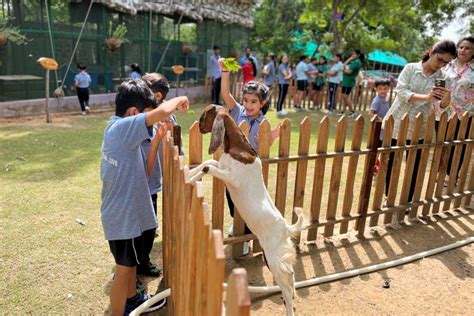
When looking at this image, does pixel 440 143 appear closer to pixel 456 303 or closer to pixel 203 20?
pixel 456 303

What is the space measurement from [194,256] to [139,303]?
133cm

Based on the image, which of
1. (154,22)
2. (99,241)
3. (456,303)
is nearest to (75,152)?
(99,241)

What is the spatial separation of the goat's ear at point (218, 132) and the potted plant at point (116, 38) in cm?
1108

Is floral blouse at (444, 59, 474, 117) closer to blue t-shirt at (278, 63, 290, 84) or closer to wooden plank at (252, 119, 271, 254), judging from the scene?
wooden plank at (252, 119, 271, 254)

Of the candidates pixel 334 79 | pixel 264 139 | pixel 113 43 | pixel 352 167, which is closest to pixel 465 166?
pixel 352 167

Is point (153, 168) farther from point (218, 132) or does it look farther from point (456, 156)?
point (456, 156)

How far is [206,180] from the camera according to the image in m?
5.51

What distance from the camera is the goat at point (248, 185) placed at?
6.81 feet

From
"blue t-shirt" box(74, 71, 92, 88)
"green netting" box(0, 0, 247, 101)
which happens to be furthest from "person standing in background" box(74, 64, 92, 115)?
"green netting" box(0, 0, 247, 101)

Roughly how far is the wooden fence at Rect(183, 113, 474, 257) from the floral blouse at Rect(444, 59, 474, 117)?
1.76 feet

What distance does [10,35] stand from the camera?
948 centimetres

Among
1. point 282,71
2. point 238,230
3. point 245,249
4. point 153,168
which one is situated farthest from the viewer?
point 282,71

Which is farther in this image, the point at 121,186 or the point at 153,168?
the point at 153,168

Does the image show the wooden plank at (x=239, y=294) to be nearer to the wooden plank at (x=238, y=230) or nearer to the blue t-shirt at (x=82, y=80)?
the wooden plank at (x=238, y=230)
